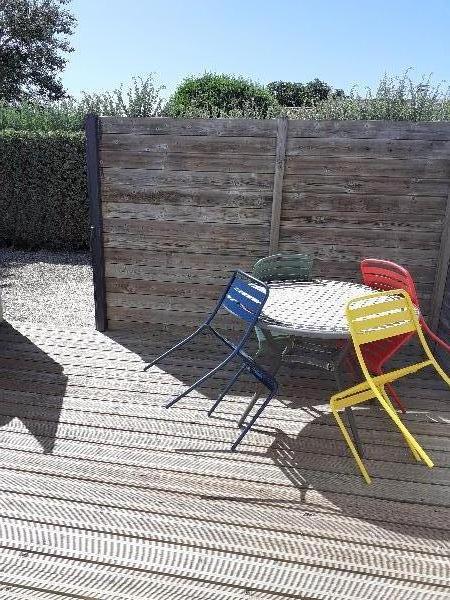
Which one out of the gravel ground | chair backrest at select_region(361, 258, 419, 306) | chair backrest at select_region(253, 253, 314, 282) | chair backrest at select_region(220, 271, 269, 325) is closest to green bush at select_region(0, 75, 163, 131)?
the gravel ground

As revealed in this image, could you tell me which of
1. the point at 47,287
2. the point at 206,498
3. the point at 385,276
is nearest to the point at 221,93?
the point at 47,287

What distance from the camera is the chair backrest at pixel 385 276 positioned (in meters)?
3.18

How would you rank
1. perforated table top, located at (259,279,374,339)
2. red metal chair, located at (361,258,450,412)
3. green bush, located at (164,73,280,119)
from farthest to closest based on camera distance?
green bush, located at (164,73,280,119) → red metal chair, located at (361,258,450,412) → perforated table top, located at (259,279,374,339)

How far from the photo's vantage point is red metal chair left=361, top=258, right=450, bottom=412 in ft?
8.95

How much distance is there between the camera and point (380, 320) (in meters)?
2.47

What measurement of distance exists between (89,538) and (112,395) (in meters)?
1.34

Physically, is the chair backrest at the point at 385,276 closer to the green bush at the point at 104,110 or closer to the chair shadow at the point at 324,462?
the chair shadow at the point at 324,462

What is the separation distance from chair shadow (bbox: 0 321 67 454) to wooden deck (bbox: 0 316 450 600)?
0.01 metres

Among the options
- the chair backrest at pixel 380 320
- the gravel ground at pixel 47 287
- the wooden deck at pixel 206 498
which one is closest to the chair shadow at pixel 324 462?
the wooden deck at pixel 206 498

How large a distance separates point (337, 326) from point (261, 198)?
187cm

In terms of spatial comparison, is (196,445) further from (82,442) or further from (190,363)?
(190,363)

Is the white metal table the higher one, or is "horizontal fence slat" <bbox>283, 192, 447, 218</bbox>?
"horizontal fence slat" <bbox>283, 192, 447, 218</bbox>

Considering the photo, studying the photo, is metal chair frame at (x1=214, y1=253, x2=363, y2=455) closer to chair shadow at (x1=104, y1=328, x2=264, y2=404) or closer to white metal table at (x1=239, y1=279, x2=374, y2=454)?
white metal table at (x1=239, y1=279, x2=374, y2=454)

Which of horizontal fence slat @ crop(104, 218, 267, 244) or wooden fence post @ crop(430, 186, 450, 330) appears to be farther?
horizontal fence slat @ crop(104, 218, 267, 244)
